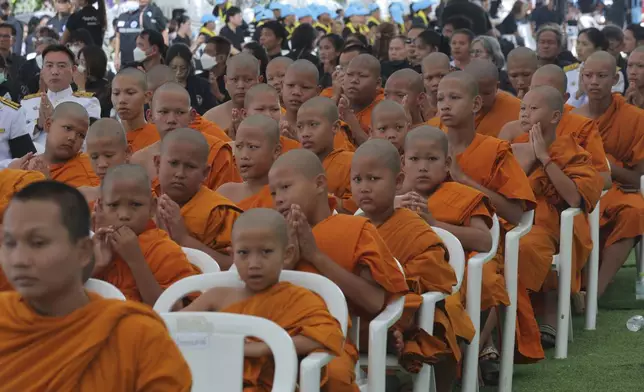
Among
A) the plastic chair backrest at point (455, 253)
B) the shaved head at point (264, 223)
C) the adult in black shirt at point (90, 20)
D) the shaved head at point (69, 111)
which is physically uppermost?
the adult in black shirt at point (90, 20)

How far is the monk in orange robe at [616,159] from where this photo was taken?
760cm

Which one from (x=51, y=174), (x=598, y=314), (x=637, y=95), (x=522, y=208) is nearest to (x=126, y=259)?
(x=51, y=174)

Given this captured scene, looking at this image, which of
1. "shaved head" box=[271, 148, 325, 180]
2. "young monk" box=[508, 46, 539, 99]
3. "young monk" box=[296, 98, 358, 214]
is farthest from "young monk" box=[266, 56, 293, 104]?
"shaved head" box=[271, 148, 325, 180]

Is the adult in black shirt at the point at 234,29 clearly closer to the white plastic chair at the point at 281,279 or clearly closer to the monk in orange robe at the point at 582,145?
the monk in orange robe at the point at 582,145

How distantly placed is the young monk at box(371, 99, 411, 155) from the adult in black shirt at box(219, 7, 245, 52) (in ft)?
37.5

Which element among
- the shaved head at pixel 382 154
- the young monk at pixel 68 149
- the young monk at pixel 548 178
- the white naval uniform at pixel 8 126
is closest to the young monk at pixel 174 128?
the young monk at pixel 68 149

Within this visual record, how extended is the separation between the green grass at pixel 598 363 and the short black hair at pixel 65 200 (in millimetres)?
3488

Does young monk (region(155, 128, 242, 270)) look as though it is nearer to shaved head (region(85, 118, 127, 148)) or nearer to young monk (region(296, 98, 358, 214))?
shaved head (region(85, 118, 127, 148))

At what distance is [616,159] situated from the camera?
8188mm

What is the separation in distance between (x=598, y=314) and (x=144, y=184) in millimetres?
3686

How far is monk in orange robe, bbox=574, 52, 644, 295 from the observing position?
7602 millimetres

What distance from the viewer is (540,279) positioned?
6.44 meters

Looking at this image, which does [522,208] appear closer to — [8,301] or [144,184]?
[144,184]

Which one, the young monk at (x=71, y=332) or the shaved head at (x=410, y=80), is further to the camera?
the shaved head at (x=410, y=80)
